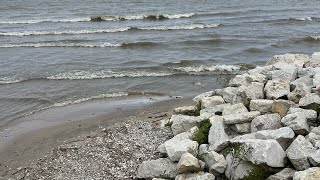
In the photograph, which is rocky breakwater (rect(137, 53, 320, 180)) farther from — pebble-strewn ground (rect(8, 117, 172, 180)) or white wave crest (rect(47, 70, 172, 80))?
white wave crest (rect(47, 70, 172, 80))

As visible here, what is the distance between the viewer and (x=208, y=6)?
38125 mm

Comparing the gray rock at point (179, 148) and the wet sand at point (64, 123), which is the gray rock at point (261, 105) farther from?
the wet sand at point (64, 123)

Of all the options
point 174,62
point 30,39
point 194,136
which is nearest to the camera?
point 194,136

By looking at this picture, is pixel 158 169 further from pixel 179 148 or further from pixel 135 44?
pixel 135 44

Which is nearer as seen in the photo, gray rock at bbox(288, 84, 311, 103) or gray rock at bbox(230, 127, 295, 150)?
gray rock at bbox(230, 127, 295, 150)

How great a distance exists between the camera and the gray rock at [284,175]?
749cm

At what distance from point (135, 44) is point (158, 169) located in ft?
53.1

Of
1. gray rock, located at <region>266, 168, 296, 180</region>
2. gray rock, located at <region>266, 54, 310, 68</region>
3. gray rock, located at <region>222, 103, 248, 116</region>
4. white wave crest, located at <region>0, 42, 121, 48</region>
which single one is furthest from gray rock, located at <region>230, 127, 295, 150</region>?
white wave crest, located at <region>0, 42, 121, 48</region>

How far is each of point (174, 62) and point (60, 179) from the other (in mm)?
11499

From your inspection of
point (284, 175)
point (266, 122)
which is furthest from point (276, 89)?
point (284, 175)

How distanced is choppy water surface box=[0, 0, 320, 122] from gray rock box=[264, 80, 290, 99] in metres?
5.71

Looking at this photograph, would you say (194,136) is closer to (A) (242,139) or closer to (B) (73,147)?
(A) (242,139)

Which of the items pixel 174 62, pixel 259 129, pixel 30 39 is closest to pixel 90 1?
pixel 30 39

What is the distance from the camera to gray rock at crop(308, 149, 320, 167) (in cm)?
728
